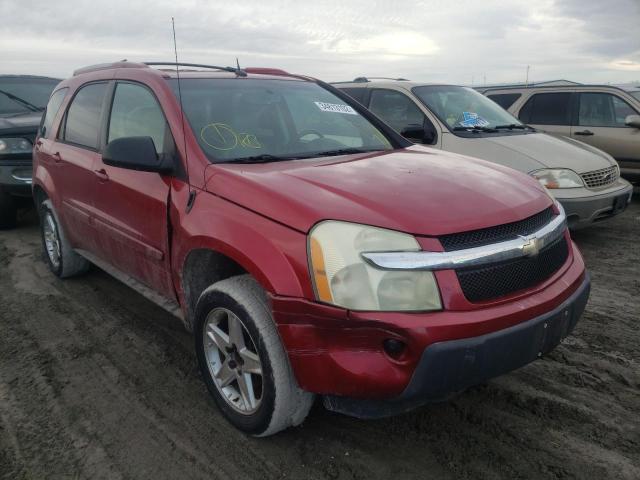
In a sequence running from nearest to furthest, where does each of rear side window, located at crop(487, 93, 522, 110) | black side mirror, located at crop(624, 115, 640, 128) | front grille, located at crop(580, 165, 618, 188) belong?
front grille, located at crop(580, 165, 618, 188) < black side mirror, located at crop(624, 115, 640, 128) < rear side window, located at crop(487, 93, 522, 110)

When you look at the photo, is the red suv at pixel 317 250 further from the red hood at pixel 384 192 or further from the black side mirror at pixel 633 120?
the black side mirror at pixel 633 120

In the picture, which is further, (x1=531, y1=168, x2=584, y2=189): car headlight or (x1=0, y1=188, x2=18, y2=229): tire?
(x1=0, y1=188, x2=18, y2=229): tire

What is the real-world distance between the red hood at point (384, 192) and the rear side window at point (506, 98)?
598 cm

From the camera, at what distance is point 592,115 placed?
7762 millimetres

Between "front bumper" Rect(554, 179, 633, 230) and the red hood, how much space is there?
258cm

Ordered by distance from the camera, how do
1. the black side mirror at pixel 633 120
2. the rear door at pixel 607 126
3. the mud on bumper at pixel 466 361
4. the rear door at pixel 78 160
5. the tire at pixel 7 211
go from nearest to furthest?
the mud on bumper at pixel 466 361
the rear door at pixel 78 160
the tire at pixel 7 211
the black side mirror at pixel 633 120
the rear door at pixel 607 126

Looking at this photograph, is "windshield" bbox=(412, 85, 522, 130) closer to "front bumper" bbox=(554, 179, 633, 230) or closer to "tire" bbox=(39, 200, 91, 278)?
"front bumper" bbox=(554, 179, 633, 230)

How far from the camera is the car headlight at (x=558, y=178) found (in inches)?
206

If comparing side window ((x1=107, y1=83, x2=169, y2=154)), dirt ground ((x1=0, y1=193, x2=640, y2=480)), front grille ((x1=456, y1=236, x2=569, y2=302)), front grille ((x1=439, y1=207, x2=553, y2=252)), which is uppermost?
side window ((x1=107, y1=83, x2=169, y2=154))

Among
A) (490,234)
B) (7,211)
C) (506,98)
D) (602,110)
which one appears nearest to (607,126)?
(602,110)

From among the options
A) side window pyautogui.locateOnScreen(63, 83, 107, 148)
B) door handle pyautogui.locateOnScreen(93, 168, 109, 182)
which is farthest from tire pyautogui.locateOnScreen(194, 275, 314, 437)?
side window pyautogui.locateOnScreen(63, 83, 107, 148)

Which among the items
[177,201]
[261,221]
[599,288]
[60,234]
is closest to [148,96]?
[177,201]

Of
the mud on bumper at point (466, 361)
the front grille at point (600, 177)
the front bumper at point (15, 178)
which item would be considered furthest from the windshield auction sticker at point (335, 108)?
the front bumper at point (15, 178)

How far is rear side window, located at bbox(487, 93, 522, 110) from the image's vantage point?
835 cm
